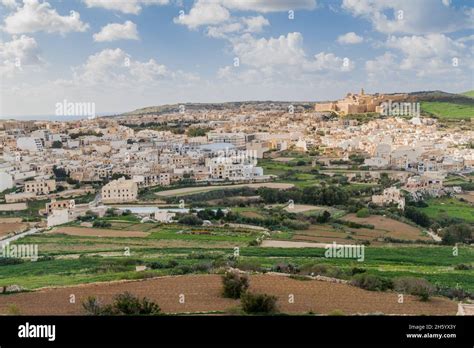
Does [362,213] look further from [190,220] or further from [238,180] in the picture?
[190,220]

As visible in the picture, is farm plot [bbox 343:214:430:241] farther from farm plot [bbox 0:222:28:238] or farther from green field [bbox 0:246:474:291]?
farm plot [bbox 0:222:28:238]

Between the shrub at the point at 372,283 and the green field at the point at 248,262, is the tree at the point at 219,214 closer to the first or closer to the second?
the green field at the point at 248,262

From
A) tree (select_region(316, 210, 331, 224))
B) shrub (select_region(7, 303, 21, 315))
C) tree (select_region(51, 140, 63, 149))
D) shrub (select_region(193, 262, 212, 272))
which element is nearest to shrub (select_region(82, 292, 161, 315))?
shrub (select_region(7, 303, 21, 315))

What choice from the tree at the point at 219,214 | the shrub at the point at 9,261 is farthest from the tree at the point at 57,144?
the tree at the point at 219,214

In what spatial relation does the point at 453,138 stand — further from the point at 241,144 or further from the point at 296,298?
the point at 296,298

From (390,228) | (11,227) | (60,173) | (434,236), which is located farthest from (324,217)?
(11,227)
